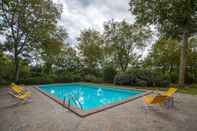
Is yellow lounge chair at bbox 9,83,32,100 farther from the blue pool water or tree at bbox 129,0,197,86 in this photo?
tree at bbox 129,0,197,86

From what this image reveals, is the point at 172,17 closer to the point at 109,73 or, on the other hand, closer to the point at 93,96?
the point at 109,73

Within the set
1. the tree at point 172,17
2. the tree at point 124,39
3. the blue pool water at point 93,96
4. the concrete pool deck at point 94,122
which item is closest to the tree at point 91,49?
the tree at point 124,39

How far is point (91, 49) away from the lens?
2130 cm

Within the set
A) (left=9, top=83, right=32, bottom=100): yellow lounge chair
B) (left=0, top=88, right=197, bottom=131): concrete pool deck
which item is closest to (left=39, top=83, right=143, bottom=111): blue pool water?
(left=0, top=88, right=197, bottom=131): concrete pool deck

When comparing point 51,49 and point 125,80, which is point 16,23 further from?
point 125,80

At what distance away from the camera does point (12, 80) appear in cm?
1471

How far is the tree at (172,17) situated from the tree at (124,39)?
5.83 metres

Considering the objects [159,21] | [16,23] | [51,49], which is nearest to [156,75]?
[159,21]

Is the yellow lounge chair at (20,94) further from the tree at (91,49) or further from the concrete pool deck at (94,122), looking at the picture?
the tree at (91,49)

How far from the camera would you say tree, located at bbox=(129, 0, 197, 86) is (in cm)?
1058

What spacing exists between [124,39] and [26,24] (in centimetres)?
1407

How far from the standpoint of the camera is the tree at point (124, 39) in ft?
63.5

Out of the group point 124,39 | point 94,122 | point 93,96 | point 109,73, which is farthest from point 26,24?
point 94,122

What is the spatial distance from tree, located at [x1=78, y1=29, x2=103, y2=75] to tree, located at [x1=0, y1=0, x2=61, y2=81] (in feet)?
25.7
